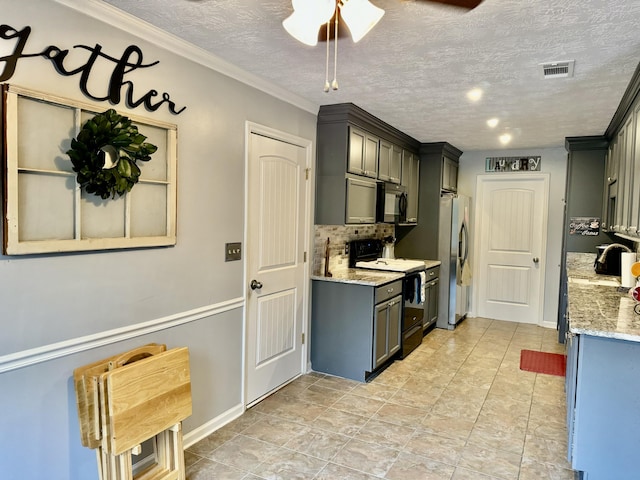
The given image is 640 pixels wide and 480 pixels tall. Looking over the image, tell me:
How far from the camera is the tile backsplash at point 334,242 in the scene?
4.04 metres

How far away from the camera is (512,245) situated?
6074 mm

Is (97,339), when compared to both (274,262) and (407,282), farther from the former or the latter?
(407,282)

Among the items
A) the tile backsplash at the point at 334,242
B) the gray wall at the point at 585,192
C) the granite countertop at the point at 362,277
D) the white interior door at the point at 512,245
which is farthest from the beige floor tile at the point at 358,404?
the white interior door at the point at 512,245

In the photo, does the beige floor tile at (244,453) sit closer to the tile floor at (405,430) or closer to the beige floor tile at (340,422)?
the tile floor at (405,430)

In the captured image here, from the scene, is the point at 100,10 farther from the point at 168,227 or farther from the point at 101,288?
the point at 101,288

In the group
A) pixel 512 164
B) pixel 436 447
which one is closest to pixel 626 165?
pixel 436 447

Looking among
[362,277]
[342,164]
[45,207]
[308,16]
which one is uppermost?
[308,16]

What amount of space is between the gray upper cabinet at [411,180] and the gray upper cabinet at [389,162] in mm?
197

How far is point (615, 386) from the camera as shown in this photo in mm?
2051

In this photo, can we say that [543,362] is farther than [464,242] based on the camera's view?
No

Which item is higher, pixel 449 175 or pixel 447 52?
pixel 447 52

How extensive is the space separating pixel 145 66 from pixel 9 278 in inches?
48.8

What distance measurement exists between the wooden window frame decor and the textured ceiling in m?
0.62

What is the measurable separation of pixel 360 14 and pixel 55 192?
147cm
